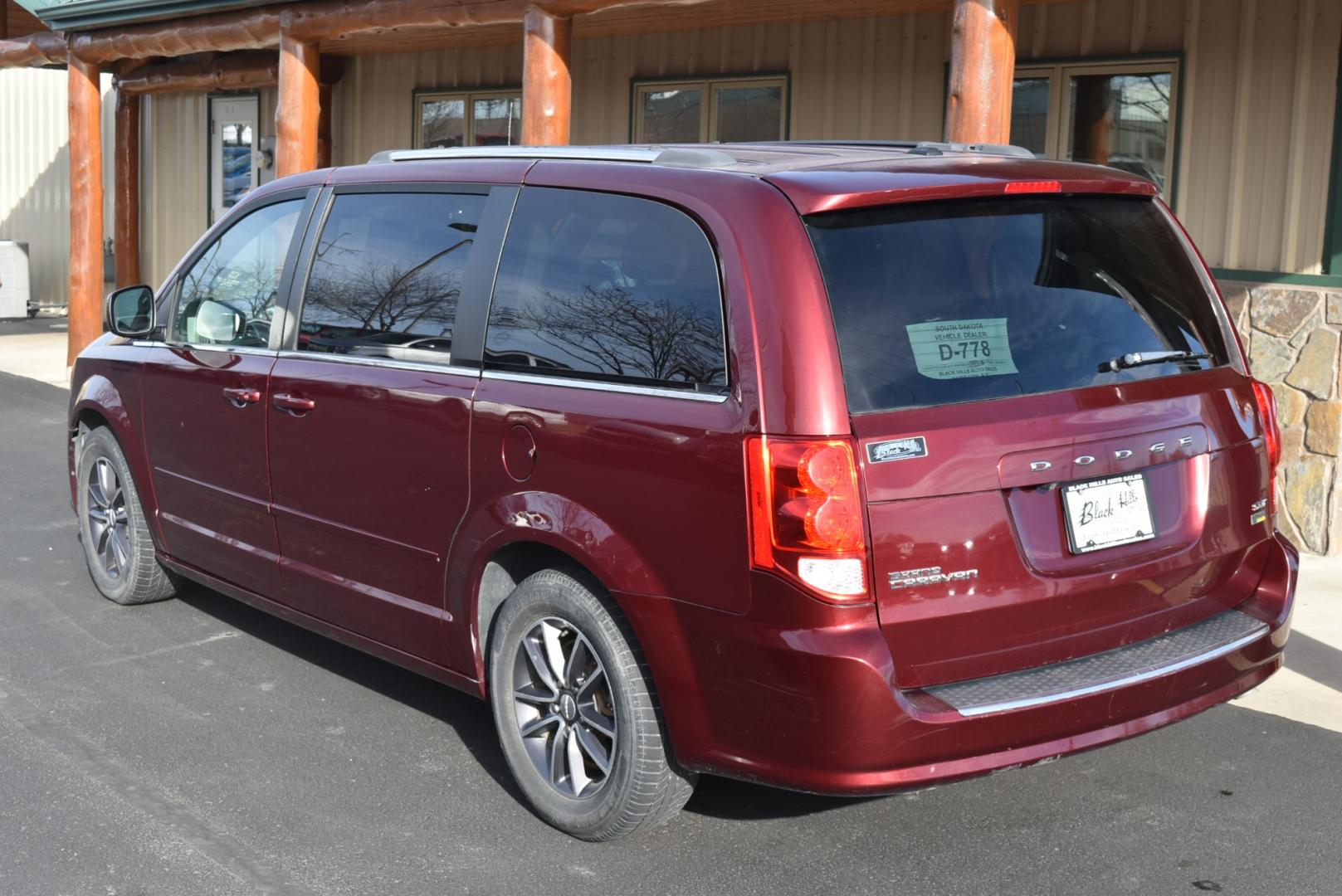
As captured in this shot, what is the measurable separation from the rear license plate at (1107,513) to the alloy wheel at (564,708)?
1.26 m

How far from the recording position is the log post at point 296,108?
37.3 feet

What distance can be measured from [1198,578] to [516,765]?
1.94m

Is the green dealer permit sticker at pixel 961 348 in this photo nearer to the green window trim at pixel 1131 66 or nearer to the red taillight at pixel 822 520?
the red taillight at pixel 822 520

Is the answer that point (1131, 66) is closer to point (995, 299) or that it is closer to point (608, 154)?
point (608, 154)

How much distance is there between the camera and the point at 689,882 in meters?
3.79

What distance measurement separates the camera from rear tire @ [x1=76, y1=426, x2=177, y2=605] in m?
6.05

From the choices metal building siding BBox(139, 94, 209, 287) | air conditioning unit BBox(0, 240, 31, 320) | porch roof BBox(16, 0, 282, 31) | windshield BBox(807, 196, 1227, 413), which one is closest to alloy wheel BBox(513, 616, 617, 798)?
windshield BBox(807, 196, 1227, 413)

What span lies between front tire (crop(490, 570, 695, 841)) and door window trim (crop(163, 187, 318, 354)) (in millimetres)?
1600

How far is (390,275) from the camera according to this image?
466cm

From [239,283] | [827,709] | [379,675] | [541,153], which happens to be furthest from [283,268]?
[827,709]

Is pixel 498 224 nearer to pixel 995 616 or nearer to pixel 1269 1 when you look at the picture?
pixel 995 616

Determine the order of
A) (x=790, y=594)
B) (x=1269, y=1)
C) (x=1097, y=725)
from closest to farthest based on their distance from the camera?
(x=790, y=594), (x=1097, y=725), (x=1269, y=1)

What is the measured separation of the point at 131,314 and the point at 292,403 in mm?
1337

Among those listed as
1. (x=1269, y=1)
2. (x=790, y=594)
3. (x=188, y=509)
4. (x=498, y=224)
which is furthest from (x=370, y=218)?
(x=1269, y=1)
